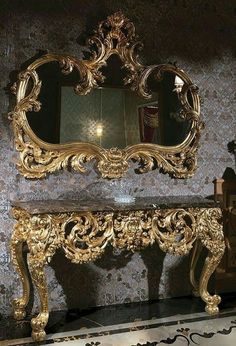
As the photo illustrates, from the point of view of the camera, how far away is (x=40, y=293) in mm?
2811

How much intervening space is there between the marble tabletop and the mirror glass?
0.42 meters

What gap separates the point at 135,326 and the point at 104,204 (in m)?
0.79

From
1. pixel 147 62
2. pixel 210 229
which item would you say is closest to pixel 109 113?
pixel 147 62

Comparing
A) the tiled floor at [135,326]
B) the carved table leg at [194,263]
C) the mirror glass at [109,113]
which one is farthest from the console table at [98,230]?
the mirror glass at [109,113]

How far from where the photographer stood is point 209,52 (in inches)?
143

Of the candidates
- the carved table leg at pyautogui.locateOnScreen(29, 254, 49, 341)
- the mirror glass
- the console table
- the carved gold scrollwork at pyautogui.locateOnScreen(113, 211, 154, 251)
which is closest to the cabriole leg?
the console table

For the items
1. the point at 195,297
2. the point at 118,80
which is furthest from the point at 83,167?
the point at 195,297

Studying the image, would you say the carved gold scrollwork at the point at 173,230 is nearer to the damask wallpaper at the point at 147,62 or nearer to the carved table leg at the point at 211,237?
the carved table leg at the point at 211,237

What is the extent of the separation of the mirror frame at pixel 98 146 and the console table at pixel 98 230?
276 mm

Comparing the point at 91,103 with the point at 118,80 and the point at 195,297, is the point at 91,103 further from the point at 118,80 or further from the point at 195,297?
the point at 195,297

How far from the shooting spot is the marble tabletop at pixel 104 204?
278 cm

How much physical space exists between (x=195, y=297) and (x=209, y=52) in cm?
187

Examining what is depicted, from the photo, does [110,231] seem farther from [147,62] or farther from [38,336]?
[147,62]

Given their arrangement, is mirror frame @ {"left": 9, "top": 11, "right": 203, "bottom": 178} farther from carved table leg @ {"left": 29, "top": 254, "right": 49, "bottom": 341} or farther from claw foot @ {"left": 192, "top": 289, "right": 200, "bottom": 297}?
claw foot @ {"left": 192, "top": 289, "right": 200, "bottom": 297}
